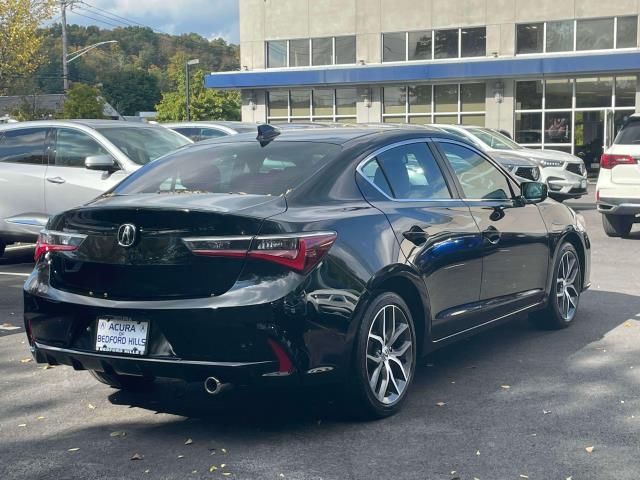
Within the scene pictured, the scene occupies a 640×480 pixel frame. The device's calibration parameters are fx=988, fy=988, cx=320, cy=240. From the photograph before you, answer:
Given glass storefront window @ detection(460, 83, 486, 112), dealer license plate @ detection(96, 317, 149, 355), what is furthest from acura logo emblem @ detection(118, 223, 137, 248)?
glass storefront window @ detection(460, 83, 486, 112)

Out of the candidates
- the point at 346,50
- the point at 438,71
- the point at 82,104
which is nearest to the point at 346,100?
the point at 346,50

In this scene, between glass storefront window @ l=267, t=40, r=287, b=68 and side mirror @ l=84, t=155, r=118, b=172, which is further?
glass storefront window @ l=267, t=40, r=287, b=68

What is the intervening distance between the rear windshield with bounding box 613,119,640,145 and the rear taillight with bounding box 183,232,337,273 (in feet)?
32.3

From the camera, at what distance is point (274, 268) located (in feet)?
15.9

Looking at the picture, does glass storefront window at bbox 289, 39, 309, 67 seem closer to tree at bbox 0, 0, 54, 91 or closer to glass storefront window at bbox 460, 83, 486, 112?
glass storefront window at bbox 460, 83, 486, 112

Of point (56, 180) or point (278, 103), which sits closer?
point (56, 180)

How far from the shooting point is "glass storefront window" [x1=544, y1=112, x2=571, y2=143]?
35656 mm

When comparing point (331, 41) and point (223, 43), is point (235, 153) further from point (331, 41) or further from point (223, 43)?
point (223, 43)

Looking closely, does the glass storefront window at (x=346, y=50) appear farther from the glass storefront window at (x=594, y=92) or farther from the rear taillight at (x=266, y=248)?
the rear taillight at (x=266, y=248)

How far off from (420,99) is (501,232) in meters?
33.0

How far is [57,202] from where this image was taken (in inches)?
452

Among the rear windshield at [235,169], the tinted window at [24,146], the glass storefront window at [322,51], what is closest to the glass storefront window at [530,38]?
the glass storefront window at [322,51]

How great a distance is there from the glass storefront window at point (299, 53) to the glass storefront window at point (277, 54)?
1.08ft

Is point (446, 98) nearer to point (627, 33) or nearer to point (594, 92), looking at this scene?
point (594, 92)
